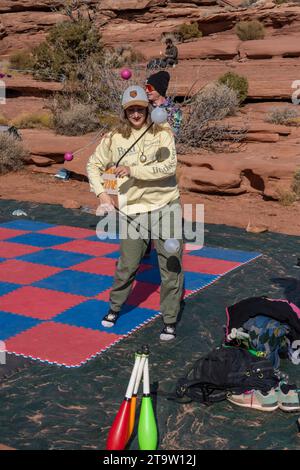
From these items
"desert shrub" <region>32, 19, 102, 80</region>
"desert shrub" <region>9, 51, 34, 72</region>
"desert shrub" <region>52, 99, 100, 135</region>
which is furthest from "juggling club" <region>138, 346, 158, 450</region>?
"desert shrub" <region>9, 51, 34, 72</region>

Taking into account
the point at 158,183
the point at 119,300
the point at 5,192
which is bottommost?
the point at 5,192

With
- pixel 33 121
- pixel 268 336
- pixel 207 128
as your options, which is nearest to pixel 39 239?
pixel 268 336

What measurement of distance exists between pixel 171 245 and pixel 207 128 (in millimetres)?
10452

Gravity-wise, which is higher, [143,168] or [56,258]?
[143,168]

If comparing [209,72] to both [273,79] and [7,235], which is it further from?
[7,235]

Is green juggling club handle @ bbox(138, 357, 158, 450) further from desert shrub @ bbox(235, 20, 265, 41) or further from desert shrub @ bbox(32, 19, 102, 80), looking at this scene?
desert shrub @ bbox(235, 20, 265, 41)

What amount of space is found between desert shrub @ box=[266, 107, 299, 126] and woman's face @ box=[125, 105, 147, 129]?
11.2 m

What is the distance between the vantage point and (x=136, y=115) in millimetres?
4418

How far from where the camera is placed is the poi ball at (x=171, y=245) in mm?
4371

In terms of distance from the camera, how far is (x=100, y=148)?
4637mm

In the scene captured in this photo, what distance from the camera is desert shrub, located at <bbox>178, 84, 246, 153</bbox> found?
14.1 metres

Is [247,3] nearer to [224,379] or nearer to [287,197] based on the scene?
[287,197]
